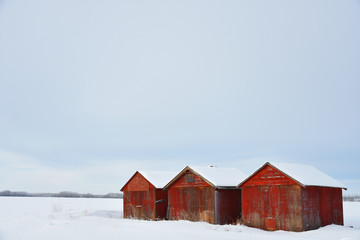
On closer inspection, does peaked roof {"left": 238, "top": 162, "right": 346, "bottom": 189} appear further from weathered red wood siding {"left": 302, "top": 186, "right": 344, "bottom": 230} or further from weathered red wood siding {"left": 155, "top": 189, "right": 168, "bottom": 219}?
weathered red wood siding {"left": 155, "top": 189, "right": 168, "bottom": 219}

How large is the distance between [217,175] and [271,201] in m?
6.68

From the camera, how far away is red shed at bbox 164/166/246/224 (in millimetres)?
29453

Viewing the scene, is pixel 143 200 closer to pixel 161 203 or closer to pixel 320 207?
pixel 161 203

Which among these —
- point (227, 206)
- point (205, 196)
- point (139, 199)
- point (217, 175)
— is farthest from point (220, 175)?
point (139, 199)

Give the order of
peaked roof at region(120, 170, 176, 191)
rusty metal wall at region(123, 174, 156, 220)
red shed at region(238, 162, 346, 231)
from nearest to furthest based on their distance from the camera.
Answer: red shed at region(238, 162, 346, 231) → rusty metal wall at region(123, 174, 156, 220) → peaked roof at region(120, 170, 176, 191)

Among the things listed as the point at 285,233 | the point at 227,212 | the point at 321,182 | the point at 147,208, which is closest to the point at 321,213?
the point at 321,182

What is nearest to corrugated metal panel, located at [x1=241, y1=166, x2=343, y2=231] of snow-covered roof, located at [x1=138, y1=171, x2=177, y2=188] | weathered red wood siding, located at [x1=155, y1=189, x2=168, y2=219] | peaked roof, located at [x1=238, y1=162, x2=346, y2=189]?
peaked roof, located at [x1=238, y1=162, x2=346, y2=189]

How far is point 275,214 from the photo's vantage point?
25.4 metres

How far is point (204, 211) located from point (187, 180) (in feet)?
10.5

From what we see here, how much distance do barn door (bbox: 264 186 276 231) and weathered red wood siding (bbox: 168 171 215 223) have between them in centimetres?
487

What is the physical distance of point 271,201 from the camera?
25797 mm

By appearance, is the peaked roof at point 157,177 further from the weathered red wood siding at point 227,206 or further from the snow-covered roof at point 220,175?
the weathered red wood siding at point 227,206

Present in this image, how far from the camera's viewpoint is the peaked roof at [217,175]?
97.6 feet

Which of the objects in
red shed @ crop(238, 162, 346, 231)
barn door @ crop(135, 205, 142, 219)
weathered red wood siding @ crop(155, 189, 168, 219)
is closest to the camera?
red shed @ crop(238, 162, 346, 231)
